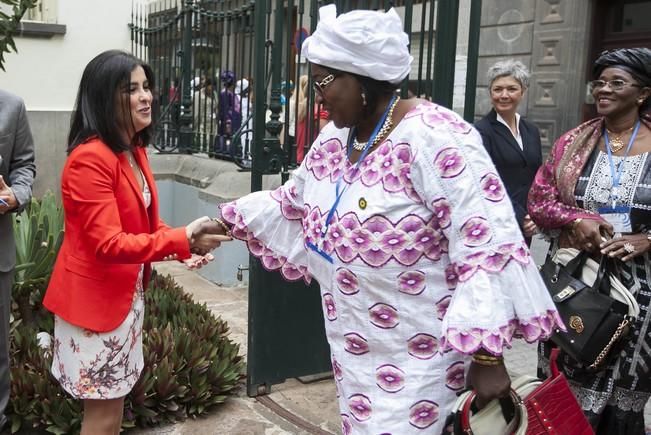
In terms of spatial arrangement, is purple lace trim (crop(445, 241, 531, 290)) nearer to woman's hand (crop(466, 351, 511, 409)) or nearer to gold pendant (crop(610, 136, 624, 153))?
woman's hand (crop(466, 351, 511, 409))

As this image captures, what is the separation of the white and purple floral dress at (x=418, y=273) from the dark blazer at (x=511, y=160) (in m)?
2.76

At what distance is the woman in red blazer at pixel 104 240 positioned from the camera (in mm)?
2504

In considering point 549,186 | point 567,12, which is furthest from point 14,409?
point 567,12

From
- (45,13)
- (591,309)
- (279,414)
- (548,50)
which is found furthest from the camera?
(548,50)

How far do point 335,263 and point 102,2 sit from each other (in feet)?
27.1

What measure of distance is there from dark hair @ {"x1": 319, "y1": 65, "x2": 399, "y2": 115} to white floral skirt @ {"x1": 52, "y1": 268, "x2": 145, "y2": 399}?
122 centimetres

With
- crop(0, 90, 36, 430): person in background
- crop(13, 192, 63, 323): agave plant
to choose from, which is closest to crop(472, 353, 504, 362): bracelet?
crop(0, 90, 36, 430): person in background

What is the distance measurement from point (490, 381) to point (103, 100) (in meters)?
1.69

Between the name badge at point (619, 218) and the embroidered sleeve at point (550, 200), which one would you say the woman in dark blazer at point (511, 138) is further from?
the name badge at point (619, 218)

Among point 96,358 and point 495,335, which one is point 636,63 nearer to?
point 495,335

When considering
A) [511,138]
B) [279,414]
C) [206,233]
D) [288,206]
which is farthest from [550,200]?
[279,414]

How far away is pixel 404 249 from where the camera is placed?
78.4 inches

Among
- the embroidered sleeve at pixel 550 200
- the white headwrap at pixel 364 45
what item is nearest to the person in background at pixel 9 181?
the white headwrap at pixel 364 45

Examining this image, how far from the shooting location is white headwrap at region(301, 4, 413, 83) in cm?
199
